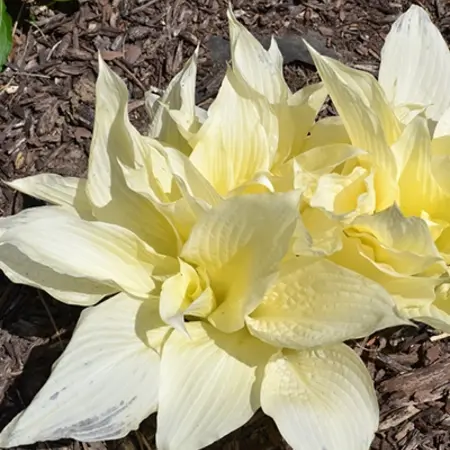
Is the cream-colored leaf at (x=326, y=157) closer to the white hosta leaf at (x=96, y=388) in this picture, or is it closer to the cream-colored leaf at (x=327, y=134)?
the cream-colored leaf at (x=327, y=134)

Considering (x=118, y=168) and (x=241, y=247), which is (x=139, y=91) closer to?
(x=118, y=168)

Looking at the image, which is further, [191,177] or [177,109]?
[177,109]

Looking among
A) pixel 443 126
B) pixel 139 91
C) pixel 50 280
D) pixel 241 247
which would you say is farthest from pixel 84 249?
pixel 139 91

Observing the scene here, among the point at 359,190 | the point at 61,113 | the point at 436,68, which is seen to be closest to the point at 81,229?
the point at 359,190

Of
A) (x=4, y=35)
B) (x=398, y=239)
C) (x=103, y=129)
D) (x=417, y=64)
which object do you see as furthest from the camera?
(x=4, y=35)

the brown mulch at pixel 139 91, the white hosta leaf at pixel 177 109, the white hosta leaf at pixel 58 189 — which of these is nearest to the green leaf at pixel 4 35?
the brown mulch at pixel 139 91

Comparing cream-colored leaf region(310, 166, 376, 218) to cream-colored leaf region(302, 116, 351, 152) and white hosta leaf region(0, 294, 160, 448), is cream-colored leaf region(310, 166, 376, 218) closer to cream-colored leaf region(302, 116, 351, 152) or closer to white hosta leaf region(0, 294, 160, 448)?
cream-colored leaf region(302, 116, 351, 152)

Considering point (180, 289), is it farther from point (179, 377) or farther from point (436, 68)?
point (436, 68)
